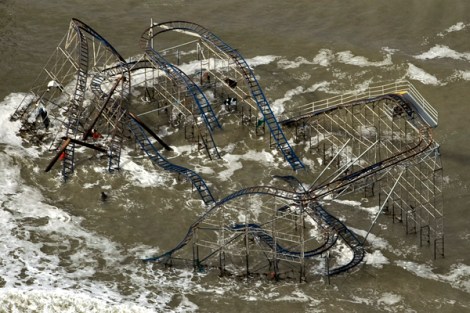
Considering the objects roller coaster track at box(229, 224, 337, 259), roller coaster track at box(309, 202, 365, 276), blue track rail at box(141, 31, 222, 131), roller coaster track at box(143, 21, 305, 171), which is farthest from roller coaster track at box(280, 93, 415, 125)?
roller coaster track at box(229, 224, 337, 259)

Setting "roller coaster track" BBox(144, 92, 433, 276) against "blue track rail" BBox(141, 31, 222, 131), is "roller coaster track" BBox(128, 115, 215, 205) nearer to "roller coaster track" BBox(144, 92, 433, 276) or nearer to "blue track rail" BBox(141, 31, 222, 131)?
"blue track rail" BBox(141, 31, 222, 131)

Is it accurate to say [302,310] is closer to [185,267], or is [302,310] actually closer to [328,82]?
[185,267]

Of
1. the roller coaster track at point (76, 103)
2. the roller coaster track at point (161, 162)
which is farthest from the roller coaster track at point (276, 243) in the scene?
the roller coaster track at point (76, 103)

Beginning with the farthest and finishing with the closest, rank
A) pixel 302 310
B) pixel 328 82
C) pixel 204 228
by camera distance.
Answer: pixel 328 82 → pixel 204 228 → pixel 302 310

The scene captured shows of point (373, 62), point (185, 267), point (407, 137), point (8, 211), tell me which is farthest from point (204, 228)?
point (373, 62)

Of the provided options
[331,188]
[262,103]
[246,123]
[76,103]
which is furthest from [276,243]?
[76,103]

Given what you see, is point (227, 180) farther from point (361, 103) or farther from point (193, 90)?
point (193, 90)

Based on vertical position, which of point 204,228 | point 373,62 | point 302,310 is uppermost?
point 373,62
